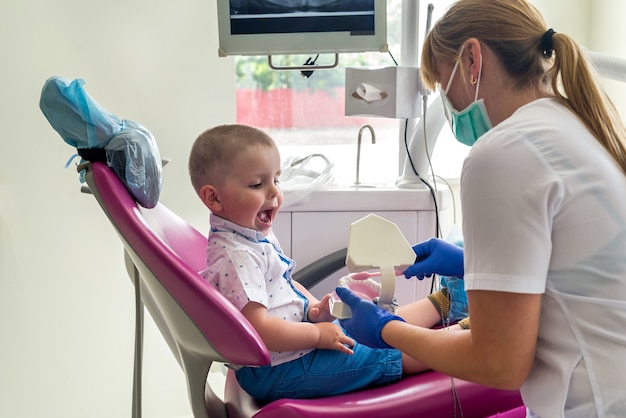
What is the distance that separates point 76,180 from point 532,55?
5.44ft

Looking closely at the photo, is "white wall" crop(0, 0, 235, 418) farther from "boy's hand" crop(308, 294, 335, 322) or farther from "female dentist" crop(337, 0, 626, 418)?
"female dentist" crop(337, 0, 626, 418)

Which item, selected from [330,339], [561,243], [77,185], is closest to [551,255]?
[561,243]

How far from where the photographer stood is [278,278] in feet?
5.09

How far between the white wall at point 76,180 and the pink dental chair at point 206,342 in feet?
2.59

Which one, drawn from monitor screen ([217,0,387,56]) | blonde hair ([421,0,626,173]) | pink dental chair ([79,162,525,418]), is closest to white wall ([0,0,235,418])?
monitor screen ([217,0,387,56])

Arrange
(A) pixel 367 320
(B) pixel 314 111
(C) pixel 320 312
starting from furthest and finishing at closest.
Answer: (B) pixel 314 111 → (C) pixel 320 312 → (A) pixel 367 320

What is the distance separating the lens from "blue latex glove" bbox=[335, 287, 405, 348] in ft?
4.31

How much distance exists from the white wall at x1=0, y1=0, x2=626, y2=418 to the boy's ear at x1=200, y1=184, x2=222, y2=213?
97cm

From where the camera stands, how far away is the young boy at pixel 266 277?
1424 mm

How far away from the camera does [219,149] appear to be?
4.90 feet

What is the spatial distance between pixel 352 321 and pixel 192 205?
1.25 metres

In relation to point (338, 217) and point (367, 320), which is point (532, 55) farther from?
point (338, 217)

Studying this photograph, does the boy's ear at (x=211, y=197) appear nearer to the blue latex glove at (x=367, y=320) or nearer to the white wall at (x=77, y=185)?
the blue latex glove at (x=367, y=320)

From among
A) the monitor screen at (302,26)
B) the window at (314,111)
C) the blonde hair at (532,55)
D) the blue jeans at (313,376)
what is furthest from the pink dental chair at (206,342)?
the window at (314,111)
